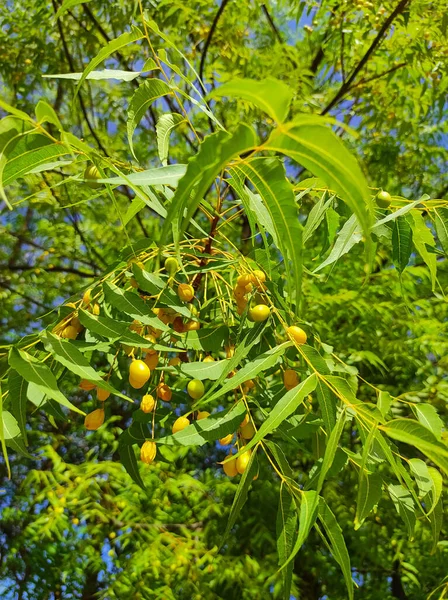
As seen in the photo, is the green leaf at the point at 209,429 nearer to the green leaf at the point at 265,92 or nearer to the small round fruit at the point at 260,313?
the small round fruit at the point at 260,313

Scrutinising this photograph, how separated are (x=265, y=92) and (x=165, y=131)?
1.32 ft

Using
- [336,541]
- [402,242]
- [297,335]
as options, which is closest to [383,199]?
[402,242]

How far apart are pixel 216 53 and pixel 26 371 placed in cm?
275

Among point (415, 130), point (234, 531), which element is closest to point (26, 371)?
point (234, 531)

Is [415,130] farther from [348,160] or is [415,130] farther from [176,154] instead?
[348,160]

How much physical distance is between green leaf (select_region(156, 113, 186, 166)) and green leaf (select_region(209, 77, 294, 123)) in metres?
0.35

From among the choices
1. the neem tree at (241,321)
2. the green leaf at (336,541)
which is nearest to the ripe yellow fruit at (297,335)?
the neem tree at (241,321)

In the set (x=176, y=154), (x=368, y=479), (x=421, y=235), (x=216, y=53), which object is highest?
(x=216, y=53)

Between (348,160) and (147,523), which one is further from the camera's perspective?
(147,523)

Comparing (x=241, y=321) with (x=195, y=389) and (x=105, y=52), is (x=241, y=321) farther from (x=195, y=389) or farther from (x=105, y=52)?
(x=105, y=52)

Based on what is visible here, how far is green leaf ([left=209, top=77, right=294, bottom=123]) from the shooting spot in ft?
1.31

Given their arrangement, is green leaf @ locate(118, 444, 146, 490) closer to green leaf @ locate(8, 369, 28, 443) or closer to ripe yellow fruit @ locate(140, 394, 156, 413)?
ripe yellow fruit @ locate(140, 394, 156, 413)

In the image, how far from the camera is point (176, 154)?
317 centimetres

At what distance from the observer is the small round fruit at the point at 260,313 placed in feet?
2.57
